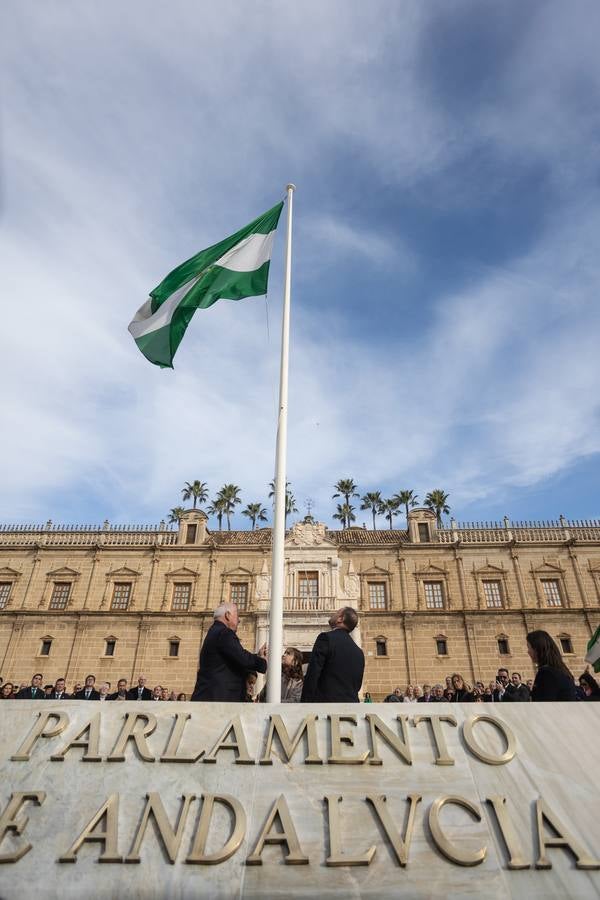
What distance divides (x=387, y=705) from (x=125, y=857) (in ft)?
6.60

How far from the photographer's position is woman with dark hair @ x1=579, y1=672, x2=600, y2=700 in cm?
721

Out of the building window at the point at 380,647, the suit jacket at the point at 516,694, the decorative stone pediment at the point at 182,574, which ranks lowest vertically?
the suit jacket at the point at 516,694

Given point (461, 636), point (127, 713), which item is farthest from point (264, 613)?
point (127, 713)

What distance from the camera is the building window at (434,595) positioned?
27125mm

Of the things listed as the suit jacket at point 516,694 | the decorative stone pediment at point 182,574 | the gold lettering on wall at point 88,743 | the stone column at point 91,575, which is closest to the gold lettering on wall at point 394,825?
the gold lettering on wall at point 88,743

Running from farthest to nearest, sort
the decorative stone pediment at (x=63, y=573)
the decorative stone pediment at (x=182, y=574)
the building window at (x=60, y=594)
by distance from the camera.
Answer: the decorative stone pediment at (x=63, y=573) < the decorative stone pediment at (x=182, y=574) < the building window at (x=60, y=594)

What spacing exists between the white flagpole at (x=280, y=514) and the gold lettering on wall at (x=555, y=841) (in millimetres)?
2510

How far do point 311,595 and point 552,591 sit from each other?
12.1 meters

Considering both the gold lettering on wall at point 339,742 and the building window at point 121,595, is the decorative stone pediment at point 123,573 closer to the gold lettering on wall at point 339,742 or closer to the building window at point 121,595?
the building window at point 121,595

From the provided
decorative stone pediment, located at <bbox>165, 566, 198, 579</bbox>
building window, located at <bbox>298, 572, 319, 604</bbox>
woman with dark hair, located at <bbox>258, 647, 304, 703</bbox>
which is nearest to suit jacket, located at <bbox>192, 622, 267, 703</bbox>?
woman with dark hair, located at <bbox>258, 647, 304, 703</bbox>

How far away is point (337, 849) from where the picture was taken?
325 centimetres

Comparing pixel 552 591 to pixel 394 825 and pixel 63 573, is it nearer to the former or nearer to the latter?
pixel 63 573

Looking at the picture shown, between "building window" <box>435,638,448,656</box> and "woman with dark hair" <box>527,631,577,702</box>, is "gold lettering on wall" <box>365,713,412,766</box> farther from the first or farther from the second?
"building window" <box>435,638,448,656</box>

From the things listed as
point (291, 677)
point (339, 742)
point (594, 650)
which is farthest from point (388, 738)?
point (594, 650)
